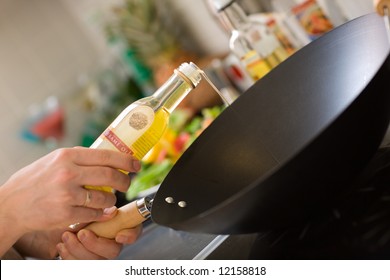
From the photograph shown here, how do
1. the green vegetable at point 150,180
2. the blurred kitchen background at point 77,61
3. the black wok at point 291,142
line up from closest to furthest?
1. the black wok at point 291,142
2. the green vegetable at point 150,180
3. the blurred kitchen background at point 77,61

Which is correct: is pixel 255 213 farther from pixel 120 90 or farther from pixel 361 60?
pixel 120 90

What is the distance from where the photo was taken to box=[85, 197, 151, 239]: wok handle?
0.67 metres

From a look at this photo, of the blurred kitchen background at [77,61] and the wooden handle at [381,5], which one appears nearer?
the wooden handle at [381,5]

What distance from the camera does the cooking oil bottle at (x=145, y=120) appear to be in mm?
645

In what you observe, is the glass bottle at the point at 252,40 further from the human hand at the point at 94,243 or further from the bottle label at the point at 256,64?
the human hand at the point at 94,243

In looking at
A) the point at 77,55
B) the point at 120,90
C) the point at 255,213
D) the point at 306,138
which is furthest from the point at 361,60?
the point at 77,55

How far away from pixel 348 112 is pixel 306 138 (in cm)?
24

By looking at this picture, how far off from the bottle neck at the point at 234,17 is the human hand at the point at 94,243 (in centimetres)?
51

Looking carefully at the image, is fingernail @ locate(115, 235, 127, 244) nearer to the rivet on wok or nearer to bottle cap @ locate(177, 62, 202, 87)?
the rivet on wok

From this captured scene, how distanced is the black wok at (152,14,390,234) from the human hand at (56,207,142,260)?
Answer: 0.29 ft

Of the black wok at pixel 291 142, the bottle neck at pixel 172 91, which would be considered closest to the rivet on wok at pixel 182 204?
the black wok at pixel 291 142

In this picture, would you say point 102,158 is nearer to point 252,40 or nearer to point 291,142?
point 291,142

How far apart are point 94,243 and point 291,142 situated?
0.30m

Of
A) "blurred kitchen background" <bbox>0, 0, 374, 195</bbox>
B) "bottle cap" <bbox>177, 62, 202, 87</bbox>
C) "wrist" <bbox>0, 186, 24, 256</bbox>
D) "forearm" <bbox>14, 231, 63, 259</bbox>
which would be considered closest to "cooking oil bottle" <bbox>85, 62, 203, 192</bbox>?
"bottle cap" <bbox>177, 62, 202, 87</bbox>
